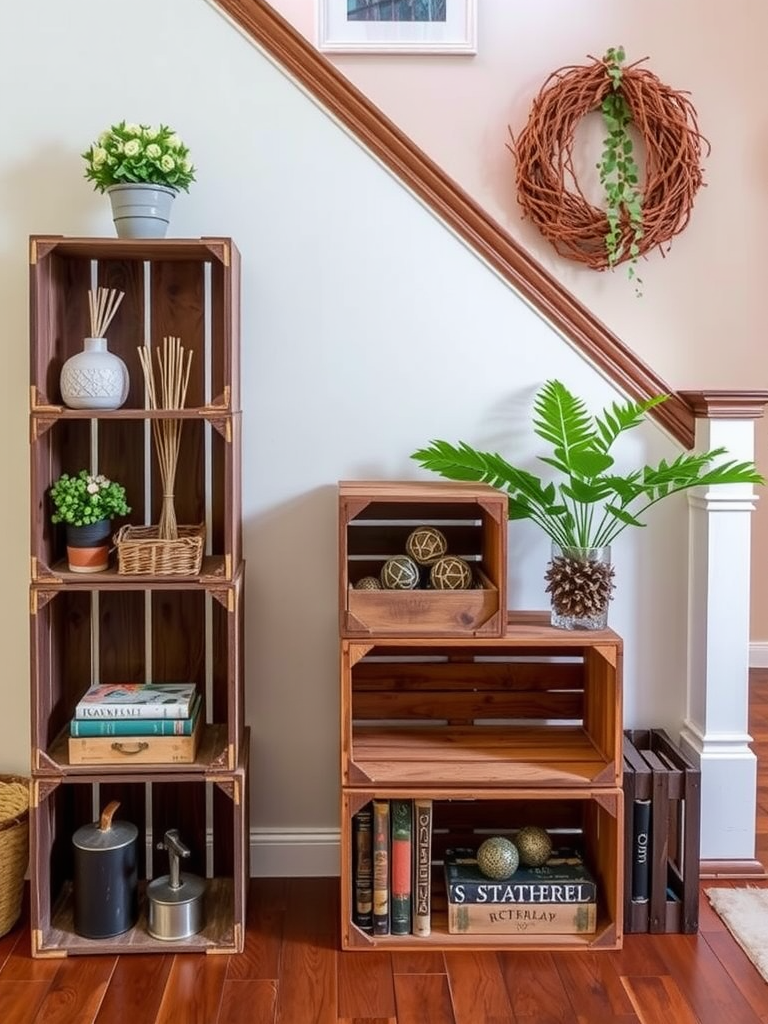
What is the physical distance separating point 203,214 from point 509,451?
90cm

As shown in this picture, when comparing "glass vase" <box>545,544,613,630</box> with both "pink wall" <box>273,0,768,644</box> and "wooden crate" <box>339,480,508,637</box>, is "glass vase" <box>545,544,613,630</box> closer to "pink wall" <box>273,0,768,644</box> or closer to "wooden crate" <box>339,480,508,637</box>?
"wooden crate" <box>339,480,508,637</box>

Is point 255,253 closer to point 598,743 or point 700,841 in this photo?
point 598,743

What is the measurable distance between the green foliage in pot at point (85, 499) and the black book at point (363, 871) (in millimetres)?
818

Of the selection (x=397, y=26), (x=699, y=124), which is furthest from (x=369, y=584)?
(x=699, y=124)

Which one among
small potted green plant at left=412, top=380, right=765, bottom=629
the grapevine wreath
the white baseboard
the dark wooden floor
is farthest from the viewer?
the grapevine wreath

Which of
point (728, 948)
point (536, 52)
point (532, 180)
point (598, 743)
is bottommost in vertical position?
point (728, 948)

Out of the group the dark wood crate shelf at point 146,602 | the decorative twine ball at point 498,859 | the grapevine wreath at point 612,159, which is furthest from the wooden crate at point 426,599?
the grapevine wreath at point 612,159

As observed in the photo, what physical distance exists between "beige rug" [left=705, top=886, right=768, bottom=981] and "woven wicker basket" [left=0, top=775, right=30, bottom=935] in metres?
1.52

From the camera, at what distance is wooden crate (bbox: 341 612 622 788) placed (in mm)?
2158

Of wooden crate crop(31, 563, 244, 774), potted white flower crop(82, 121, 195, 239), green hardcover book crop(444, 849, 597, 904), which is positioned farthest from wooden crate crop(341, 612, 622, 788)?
potted white flower crop(82, 121, 195, 239)

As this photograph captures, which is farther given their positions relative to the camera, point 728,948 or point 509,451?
point 509,451

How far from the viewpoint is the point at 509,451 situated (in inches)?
98.2

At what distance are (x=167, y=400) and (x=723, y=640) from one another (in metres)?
1.38

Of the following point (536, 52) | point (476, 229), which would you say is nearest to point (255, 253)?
point (476, 229)
